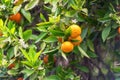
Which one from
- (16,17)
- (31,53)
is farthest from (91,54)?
(16,17)

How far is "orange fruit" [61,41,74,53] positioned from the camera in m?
1.53

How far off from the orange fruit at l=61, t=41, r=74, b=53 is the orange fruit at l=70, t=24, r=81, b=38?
0.13ft

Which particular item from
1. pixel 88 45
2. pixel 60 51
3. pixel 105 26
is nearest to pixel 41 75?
pixel 60 51

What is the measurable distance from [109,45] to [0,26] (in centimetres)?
61

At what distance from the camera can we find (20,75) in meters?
1.95

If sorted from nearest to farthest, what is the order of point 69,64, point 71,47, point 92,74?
point 71,47
point 69,64
point 92,74

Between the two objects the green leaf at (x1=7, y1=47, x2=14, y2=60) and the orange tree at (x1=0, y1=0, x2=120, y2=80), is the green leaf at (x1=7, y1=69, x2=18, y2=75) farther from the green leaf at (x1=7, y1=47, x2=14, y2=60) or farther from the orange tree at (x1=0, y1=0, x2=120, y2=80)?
the green leaf at (x1=7, y1=47, x2=14, y2=60)

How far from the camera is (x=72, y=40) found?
158cm

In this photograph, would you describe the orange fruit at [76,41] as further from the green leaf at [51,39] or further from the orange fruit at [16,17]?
the orange fruit at [16,17]

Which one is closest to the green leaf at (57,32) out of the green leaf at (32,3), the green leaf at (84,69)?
the green leaf at (32,3)

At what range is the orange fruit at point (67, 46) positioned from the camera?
1.53 m

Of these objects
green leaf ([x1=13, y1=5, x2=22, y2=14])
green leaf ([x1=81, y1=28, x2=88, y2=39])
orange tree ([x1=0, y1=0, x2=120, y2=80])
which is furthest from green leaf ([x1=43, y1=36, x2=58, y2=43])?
green leaf ([x1=13, y1=5, x2=22, y2=14])

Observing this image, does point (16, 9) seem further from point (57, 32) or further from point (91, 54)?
point (91, 54)

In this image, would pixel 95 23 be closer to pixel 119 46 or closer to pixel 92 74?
pixel 119 46
